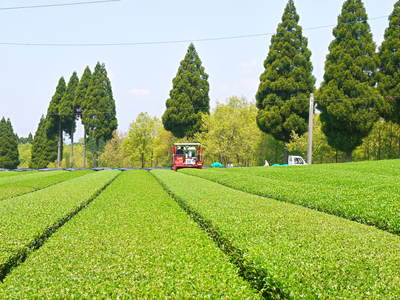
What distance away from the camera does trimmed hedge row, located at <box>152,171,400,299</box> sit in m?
4.16

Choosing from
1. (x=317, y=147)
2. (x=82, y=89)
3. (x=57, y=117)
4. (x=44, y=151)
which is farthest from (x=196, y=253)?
(x=44, y=151)

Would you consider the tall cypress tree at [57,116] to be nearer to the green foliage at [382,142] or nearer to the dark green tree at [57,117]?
the dark green tree at [57,117]

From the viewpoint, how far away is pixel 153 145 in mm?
65875

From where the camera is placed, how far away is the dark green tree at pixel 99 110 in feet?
206

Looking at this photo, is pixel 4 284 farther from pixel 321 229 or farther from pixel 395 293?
pixel 321 229

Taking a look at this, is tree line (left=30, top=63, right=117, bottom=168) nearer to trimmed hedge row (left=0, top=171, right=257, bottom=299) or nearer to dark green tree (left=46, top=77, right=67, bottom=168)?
dark green tree (left=46, top=77, right=67, bottom=168)

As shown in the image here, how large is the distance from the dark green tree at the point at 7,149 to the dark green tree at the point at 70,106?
74.9ft

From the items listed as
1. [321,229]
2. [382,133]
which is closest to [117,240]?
[321,229]

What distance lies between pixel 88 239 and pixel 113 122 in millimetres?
59361

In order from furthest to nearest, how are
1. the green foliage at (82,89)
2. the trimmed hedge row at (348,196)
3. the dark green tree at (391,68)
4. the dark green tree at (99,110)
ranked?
the green foliage at (82,89) → the dark green tree at (99,110) → the dark green tree at (391,68) → the trimmed hedge row at (348,196)

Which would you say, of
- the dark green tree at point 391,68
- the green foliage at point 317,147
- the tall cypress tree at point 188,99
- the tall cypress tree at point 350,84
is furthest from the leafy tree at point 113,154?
the dark green tree at point 391,68

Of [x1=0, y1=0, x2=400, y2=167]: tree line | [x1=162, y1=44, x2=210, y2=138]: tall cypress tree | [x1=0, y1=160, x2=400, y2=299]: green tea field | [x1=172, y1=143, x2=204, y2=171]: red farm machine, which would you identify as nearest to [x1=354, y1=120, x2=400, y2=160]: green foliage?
[x1=0, y1=0, x2=400, y2=167]: tree line

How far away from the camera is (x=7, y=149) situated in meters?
Result: 83.9

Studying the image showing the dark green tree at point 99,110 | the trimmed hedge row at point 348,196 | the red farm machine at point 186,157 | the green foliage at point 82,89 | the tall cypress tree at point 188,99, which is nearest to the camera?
the trimmed hedge row at point 348,196
